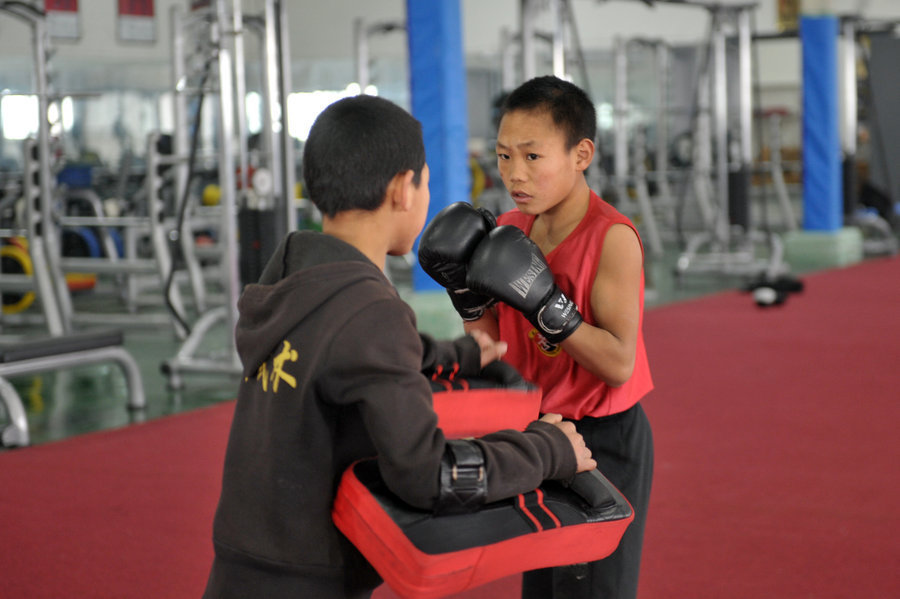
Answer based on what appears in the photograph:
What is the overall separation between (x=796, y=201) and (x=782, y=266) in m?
6.43

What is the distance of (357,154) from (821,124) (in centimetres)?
896

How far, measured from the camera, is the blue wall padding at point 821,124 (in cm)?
900

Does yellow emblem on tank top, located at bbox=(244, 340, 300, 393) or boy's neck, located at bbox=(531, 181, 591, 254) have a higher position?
boy's neck, located at bbox=(531, 181, 591, 254)

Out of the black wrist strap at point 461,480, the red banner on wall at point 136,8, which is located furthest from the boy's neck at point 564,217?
the red banner on wall at point 136,8

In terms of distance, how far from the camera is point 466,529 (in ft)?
3.34

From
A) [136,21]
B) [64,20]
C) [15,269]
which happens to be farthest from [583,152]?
[136,21]

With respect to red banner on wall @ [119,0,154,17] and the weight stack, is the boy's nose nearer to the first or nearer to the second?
the weight stack

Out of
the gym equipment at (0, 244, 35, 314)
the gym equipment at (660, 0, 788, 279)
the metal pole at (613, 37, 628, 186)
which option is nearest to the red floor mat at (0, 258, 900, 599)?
the gym equipment at (660, 0, 788, 279)

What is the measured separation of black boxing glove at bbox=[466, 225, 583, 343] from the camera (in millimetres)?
1320

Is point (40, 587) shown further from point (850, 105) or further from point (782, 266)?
point (850, 105)

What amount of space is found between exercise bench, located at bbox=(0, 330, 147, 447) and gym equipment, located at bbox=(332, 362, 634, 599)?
2.84m

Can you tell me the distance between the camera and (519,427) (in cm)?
120

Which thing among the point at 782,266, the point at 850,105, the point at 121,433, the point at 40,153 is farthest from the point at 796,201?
the point at 121,433

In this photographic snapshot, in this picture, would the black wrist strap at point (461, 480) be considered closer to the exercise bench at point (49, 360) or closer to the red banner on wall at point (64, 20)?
the exercise bench at point (49, 360)
